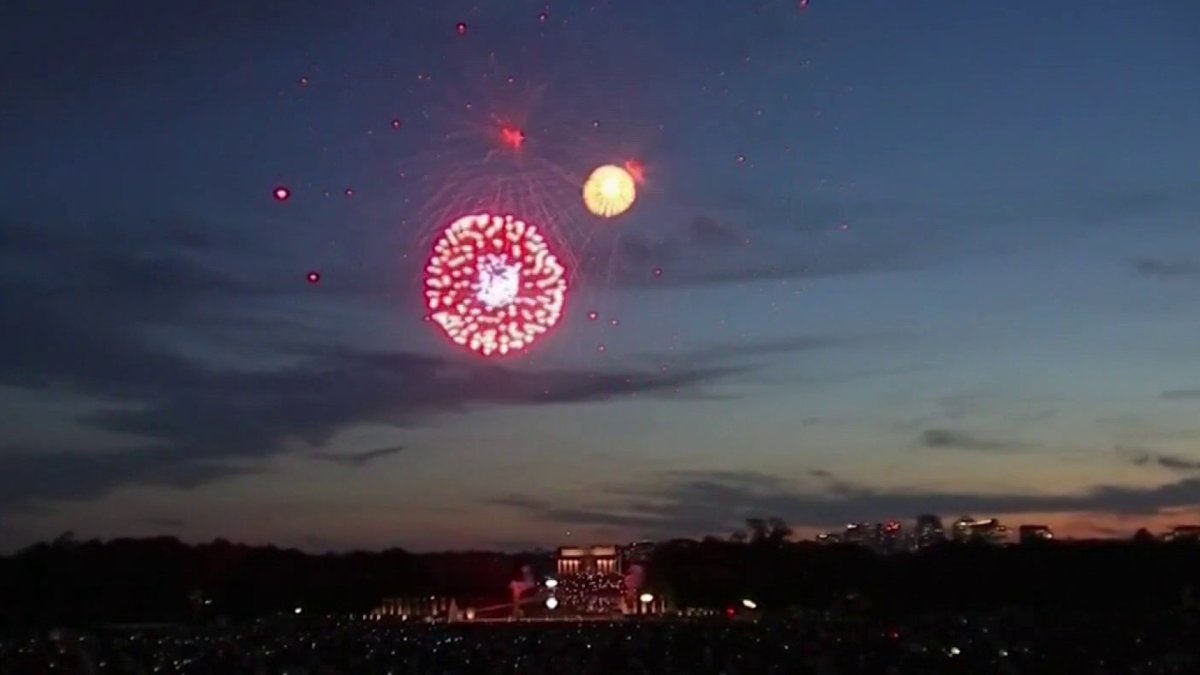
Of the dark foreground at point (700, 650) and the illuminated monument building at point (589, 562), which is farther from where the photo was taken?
the illuminated monument building at point (589, 562)

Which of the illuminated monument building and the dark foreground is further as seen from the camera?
the illuminated monument building

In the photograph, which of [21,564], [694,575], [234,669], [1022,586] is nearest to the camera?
[234,669]

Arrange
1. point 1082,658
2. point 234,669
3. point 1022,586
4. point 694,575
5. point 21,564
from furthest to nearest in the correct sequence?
1. point 694,575
2. point 1022,586
3. point 21,564
4. point 1082,658
5. point 234,669

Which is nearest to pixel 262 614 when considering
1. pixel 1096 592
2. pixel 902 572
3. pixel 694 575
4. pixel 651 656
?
pixel 694 575

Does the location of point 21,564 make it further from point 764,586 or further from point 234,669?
point 234,669

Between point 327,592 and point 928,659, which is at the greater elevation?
point 327,592

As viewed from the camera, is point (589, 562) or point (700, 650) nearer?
point (700, 650)

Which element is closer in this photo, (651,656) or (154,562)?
(651,656)
